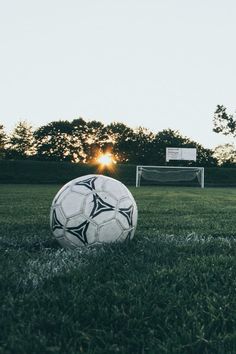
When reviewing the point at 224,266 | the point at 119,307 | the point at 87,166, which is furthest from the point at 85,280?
the point at 87,166

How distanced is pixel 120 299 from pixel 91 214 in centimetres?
124

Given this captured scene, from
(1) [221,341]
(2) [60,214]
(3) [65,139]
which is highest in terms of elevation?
(3) [65,139]

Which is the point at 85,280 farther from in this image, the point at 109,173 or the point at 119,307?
the point at 109,173

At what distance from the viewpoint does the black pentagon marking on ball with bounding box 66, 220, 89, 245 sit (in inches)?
126

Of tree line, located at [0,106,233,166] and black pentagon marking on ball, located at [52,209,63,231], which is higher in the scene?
tree line, located at [0,106,233,166]

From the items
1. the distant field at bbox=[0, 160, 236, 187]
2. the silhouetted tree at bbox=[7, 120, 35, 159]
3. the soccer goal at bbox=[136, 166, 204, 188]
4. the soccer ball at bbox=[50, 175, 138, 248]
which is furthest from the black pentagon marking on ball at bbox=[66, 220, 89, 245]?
the silhouetted tree at bbox=[7, 120, 35, 159]

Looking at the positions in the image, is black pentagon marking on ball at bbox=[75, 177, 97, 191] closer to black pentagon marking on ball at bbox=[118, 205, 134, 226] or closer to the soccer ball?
the soccer ball

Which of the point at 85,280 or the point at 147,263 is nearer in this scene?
the point at 85,280

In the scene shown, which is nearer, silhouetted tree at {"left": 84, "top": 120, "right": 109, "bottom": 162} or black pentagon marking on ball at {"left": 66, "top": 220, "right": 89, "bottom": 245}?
black pentagon marking on ball at {"left": 66, "top": 220, "right": 89, "bottom": 245}

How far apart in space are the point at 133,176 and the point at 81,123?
36873 mm

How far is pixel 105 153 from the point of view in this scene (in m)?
69.9

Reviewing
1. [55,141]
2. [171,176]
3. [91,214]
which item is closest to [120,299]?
[91,214]

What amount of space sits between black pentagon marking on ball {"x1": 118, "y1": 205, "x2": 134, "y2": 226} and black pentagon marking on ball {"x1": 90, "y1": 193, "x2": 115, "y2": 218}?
0.10 metres

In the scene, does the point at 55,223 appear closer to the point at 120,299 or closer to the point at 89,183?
the point at 89,183
